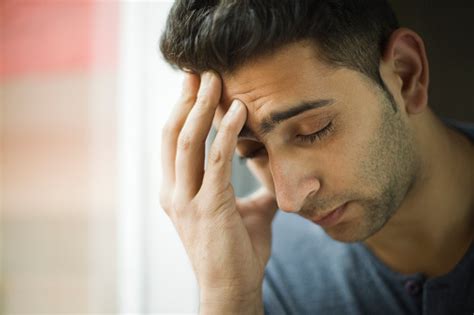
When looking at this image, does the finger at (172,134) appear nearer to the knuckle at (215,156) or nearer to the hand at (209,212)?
the hand at (209,212)

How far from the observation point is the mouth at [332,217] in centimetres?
100

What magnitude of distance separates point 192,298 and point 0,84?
87cm

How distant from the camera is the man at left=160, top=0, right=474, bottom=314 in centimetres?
91

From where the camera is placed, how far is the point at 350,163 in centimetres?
95

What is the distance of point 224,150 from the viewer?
999 millimetres

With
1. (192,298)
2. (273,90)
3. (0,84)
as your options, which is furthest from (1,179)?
(273,90)

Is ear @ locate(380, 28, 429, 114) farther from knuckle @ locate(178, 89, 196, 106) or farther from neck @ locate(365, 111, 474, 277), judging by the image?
knuckle @ locate(178, 89, 196, 106)

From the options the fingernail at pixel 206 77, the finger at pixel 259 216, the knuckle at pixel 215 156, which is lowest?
the finger at pixel 259 216

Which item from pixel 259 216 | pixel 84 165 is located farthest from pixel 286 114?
pixel 84 165

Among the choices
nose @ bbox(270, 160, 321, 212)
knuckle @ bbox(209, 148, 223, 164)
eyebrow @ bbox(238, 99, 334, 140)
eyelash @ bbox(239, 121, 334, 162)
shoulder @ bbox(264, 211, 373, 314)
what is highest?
eyebrow @ bbox(238, 99, 334, 140)

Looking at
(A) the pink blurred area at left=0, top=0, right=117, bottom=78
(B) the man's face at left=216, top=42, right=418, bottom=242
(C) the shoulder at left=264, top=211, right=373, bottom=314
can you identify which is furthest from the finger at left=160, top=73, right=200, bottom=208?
(A) the pink blurred area at left=0, top=0, right=117, bottom=78

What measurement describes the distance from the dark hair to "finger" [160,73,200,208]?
3.6 inches

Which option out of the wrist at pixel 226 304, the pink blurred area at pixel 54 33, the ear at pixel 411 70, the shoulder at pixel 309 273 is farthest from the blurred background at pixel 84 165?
the ear at pixel 411 70

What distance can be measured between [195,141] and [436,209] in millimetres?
506
